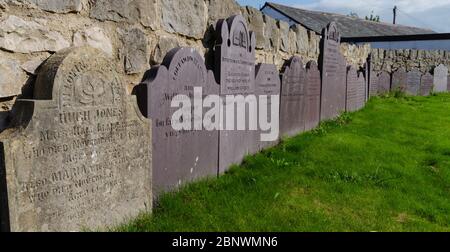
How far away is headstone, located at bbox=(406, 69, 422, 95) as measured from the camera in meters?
15.2

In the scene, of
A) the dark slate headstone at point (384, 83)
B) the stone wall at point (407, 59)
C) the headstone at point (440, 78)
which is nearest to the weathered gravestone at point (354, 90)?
the dark slate headstone at point (384, 83)

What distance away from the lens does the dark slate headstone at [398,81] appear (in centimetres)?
1464

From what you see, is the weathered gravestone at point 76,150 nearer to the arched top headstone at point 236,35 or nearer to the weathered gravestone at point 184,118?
the weathered gravestone at point 184,118

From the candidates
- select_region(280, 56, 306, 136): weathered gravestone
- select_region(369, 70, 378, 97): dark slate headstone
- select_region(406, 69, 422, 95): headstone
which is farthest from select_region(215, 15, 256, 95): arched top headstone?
select_region(406, 69, 422, 95): headstone

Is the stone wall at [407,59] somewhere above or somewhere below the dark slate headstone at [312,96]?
above

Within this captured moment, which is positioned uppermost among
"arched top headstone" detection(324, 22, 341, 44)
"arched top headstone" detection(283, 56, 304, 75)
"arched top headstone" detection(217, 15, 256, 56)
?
"arched top headstone" detection(324, 22, 341, 44)

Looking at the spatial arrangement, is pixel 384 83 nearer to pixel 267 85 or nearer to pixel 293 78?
pixel 293 78

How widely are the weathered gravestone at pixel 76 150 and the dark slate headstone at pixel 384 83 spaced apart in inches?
497

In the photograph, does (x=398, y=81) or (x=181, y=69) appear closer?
(x=181, y=69)

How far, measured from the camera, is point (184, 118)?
3.46m

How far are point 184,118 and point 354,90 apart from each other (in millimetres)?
7379

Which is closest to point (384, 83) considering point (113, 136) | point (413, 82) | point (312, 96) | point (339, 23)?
point (413, 82)

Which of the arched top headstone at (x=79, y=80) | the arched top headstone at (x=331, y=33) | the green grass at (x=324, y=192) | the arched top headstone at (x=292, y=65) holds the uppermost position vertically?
the arched top headstone at (x=331, y=33)

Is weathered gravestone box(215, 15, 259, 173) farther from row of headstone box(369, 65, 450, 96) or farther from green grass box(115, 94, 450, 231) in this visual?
row of headstone box(369, 65, 450, 96)
